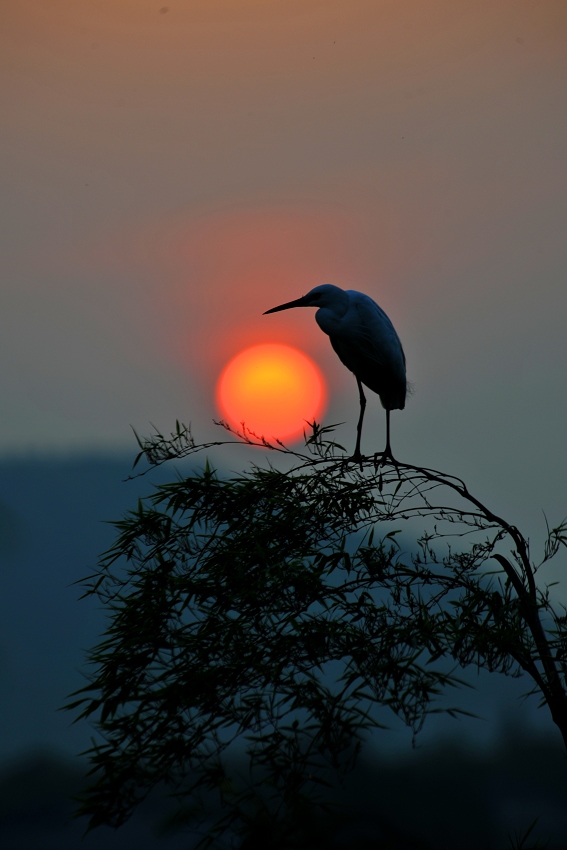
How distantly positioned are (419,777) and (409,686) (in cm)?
3706

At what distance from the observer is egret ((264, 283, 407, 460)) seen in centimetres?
698

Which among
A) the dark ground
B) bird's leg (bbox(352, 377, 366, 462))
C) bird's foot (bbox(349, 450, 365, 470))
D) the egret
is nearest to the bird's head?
the egret

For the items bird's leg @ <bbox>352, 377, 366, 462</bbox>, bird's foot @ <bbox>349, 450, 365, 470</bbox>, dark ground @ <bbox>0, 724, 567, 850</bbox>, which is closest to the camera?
bird's foot @ <bbox>349, 450, 365, 470</bbox>

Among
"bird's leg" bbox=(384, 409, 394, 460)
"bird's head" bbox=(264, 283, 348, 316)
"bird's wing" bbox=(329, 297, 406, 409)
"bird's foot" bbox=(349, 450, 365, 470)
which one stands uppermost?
"bird's head" bbox=(264, 283, 348, 316)

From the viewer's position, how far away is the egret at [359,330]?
22.9ft

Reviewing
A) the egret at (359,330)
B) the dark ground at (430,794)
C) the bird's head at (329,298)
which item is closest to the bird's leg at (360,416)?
the egret at (359,330)

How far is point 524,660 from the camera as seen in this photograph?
4914 millimetres

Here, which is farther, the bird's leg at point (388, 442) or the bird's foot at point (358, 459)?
the bird's leg at point (388, 442)

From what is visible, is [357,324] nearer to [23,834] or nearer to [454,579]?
[454,579]

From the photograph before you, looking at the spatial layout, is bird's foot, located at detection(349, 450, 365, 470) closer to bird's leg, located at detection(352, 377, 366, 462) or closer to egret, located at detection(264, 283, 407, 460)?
bird's leg, located at detection(352, 377, 366, 462)

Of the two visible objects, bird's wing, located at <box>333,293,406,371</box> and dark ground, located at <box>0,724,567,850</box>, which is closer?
bird's wing, located at <box>333,293,406,371</box>

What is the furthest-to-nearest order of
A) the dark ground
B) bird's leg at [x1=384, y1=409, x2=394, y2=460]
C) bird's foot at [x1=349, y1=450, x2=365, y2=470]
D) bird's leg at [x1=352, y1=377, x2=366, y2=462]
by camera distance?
the dark ground → bird's leg at [x1=352, y1=377, x2=366, y2=462] → bird's leg at [x1=384, y1=409, x2=394, y2=460] → bird's foot at [x1=349, y1=450, x2=365, y2=470]

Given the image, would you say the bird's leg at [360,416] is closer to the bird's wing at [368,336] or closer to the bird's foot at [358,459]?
the bird's foot at [358,459]

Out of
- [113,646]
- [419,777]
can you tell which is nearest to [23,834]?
[419,777]
